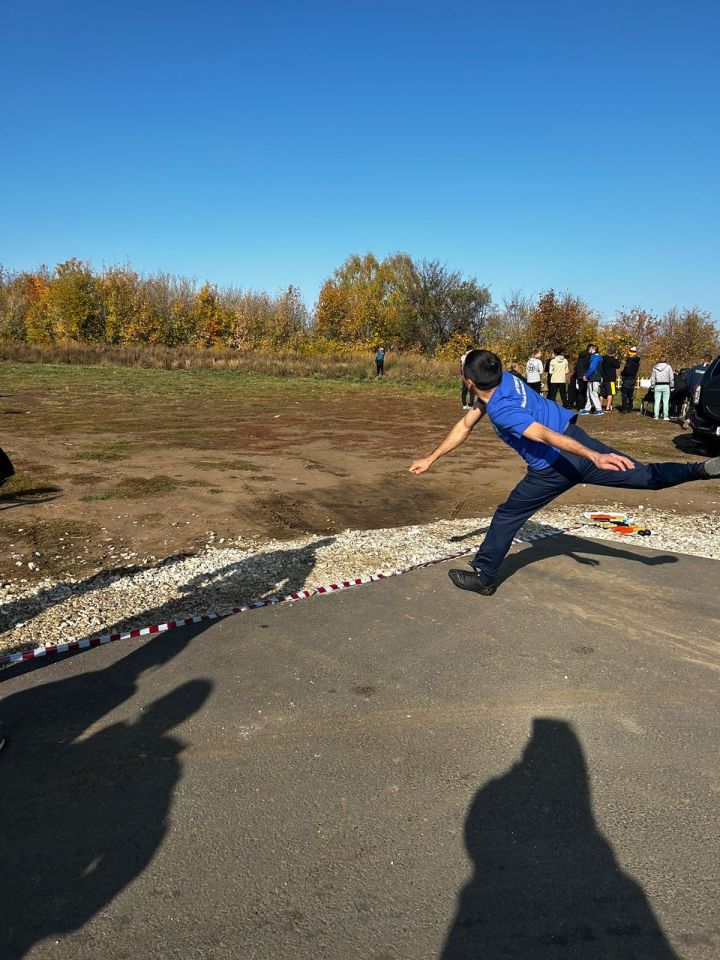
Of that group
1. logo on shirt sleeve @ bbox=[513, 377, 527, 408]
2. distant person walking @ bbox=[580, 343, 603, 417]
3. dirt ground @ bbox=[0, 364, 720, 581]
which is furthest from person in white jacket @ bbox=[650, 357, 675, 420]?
logo on shirt sleeve @ bbox=[513, 377, 527, 408]

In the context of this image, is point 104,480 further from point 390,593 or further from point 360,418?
point 360,418

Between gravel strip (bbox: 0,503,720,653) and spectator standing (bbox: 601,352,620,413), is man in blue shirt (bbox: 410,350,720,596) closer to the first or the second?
gravel strip (bbox: 0,503,720,653)

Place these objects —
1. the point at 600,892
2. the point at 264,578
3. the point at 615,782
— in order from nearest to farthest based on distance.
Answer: the point at 600,892, the point at 615,782, the point at 264,578

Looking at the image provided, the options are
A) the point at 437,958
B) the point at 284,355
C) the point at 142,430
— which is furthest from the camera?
the point at 284,355

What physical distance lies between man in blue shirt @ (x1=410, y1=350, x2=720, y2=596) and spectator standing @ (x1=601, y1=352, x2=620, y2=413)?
54.2ft

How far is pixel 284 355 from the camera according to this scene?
46.2 metres

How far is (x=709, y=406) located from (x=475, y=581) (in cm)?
950

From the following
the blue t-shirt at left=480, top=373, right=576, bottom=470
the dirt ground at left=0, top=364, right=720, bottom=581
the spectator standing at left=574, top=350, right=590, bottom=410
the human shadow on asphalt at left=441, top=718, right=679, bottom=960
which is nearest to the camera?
the human shadow on asphalt at left=441, top=718, right=679, bottom=960

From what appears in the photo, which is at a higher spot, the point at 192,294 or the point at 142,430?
the point at 192,294

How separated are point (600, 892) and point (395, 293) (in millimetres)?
69157

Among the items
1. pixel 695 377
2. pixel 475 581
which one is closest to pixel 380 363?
pixel 695 377

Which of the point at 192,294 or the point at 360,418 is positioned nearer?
the point at 360,418

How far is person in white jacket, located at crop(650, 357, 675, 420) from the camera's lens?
19297mm

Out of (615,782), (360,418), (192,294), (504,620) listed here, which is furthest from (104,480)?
(192,294)
